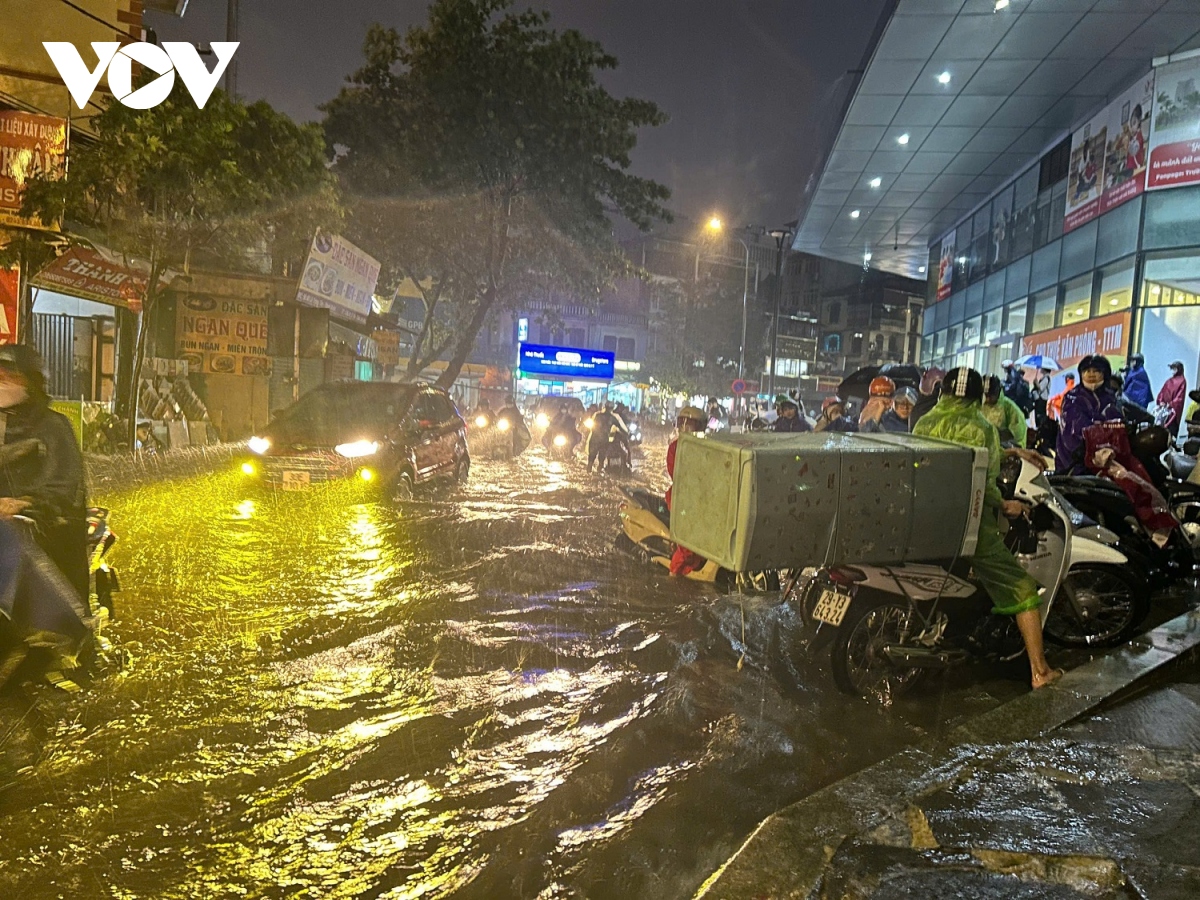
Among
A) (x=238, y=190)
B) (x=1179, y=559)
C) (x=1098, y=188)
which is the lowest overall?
(x=1179, y=559)

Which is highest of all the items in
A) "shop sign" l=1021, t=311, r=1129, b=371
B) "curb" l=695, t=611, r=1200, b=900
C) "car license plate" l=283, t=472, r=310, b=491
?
"shop sign" l=1021, t=311, r=1129, b=371

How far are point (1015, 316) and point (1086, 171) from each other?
5.04m

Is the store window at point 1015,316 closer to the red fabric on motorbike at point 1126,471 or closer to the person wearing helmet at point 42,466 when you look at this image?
the red fabric on motorbike at point 1126,471

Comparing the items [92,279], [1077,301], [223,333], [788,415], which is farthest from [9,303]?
[1077,301]

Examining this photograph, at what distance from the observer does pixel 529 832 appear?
9.81ft

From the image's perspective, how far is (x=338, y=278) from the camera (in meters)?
18.3

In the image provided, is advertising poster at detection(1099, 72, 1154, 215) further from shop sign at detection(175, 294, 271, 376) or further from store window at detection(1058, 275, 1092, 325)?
shop sign at detection(175, 294, 271, 376)

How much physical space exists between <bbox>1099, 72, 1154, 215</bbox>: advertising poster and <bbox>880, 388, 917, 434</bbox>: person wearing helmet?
1189cm

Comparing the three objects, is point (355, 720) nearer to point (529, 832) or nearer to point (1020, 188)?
point (529, 832)

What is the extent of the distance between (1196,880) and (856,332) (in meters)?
60.7

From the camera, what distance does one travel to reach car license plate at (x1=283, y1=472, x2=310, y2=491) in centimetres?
974

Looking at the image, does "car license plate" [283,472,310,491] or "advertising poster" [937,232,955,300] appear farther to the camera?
"advertising poster" [937,232,955,300]

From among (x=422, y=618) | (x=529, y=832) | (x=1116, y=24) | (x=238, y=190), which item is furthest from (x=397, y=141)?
(x=529, y=832)

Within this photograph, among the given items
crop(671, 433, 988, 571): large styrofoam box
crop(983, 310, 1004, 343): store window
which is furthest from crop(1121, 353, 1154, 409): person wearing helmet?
crop(983, 310, 1004, 343): store window
